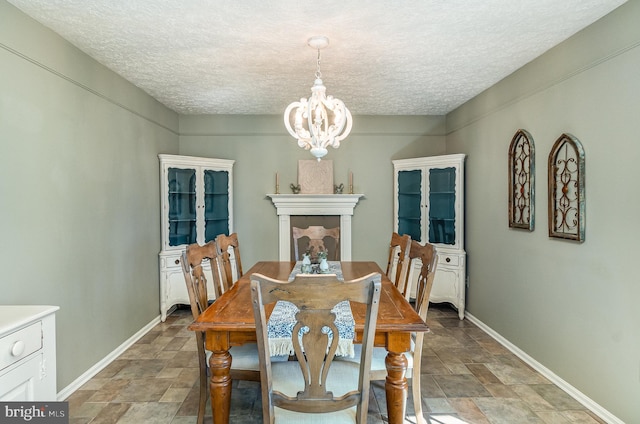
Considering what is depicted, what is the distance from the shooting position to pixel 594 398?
89.2 inches

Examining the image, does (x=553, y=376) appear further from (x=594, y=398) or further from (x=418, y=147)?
(x=418, y=147)

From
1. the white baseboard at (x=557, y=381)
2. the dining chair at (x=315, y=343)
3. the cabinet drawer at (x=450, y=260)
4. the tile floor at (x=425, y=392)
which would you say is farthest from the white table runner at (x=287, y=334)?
the cabinet drawer at (x=450, y=260)

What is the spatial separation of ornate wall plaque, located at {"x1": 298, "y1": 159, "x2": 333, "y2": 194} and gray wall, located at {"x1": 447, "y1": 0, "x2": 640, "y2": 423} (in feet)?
6.80

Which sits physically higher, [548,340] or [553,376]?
[548,340]

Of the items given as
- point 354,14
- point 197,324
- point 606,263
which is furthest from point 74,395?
point 606,263

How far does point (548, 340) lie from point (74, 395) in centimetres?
353

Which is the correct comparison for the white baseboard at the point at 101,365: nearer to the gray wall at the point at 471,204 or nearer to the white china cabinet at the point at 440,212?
the gray wall at the point at 471,204

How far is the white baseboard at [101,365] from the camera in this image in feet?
8.08

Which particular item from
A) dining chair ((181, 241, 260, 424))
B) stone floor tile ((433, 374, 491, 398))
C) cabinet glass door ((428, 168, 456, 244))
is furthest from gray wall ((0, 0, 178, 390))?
cabinet glass door ((428, 168, 456, 244))

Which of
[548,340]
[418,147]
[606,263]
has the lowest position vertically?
[548,340]

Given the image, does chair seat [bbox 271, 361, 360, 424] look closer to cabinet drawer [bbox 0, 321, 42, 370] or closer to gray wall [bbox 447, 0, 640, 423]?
cabinet drawer [bbox 0, 321, 42, 370]

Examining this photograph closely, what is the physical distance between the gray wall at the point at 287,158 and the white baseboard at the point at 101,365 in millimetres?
1568

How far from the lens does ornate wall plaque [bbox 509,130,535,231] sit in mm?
2939

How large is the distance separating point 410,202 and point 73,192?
12.0 ft
